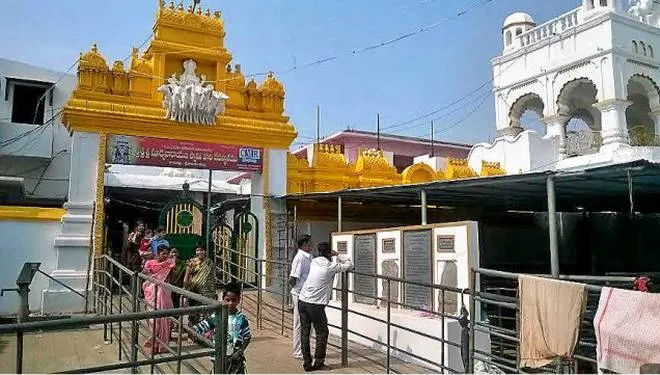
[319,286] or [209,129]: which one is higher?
[209,129]

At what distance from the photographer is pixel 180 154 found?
37.8 ft

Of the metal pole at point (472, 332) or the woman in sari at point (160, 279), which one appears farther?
the woman in sari at point (160, 279)

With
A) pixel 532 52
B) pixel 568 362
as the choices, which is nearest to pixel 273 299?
pixel 568 362

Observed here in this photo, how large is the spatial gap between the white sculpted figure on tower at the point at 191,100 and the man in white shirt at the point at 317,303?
21.6 feet

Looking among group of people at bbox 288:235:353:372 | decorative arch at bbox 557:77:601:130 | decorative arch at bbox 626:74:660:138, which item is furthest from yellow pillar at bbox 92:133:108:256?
decorative arch at bbox 626:74:660:138

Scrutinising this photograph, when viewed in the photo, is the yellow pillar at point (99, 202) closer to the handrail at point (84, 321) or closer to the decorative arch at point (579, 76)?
the handrail at point (84, 321)

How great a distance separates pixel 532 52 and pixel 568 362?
60.3 ft

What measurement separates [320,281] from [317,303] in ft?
0.84

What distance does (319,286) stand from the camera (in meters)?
6.13

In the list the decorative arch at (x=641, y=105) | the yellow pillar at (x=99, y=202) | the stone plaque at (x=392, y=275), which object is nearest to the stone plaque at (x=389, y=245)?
the stone plaque at (x=392, y=275)

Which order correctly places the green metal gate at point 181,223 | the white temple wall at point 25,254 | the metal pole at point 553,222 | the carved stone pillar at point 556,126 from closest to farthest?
the metal pole at point 553,222
the white temple wall at point 25,254
the green metal gate at point 181,223
the carved stone pillar at point 556,126

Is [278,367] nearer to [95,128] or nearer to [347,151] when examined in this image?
[95,128]

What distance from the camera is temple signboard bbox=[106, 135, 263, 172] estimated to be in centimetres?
1107

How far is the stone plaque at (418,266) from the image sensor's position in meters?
7.14
